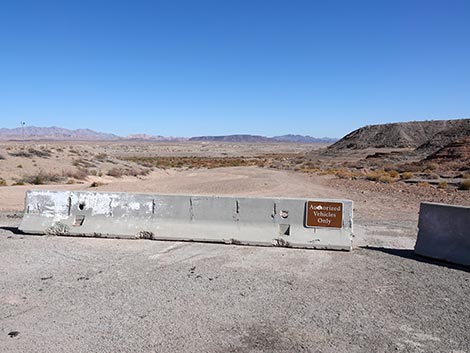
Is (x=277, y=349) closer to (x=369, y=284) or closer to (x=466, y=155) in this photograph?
(x=369, y=284)

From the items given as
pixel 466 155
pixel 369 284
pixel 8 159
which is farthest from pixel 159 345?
pixel 466 155

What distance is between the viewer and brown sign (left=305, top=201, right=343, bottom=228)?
8.88 m

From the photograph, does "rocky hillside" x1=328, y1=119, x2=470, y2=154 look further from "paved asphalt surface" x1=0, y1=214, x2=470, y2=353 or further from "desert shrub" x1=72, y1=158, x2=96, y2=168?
"paved asphalt surface" x1=0, y1=214, x2=470, y2=353

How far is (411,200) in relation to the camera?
1909 cm

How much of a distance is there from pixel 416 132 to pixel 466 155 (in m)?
70.7

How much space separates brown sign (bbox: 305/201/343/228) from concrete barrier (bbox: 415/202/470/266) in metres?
1.59

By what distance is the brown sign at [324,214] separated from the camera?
8.88 metres

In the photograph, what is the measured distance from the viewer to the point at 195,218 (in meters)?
9.37

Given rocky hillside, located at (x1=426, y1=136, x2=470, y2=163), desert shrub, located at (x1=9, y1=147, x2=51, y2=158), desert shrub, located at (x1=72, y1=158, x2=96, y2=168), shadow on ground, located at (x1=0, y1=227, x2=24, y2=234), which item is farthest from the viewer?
rocky hillside, located at (x1=426, y1=136, x2=470, y2=163)

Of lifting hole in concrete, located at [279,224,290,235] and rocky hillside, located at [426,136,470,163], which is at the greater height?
rocky hillside, located at [426,136,470,163]

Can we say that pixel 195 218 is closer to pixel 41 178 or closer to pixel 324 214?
pixel 324 214

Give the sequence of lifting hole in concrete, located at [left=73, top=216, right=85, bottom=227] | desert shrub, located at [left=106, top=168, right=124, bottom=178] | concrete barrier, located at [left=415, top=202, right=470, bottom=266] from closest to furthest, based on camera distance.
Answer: concrete barrier, located at [left=415, top=202, right=470, bottom=266]
lifting hole in concrete, located at [left=73, top=216, right=85, bottom=227]
desert shrub, located at [left=106, top=168, right=124, bottom=178]

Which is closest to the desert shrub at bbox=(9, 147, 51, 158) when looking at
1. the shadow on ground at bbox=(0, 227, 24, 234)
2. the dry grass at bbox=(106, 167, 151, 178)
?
the dry grass at bbox=(106, 167, 151, 178)

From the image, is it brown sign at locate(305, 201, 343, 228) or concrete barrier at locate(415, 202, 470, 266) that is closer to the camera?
concrete barrier at locate(415, 202, 470, 266)
